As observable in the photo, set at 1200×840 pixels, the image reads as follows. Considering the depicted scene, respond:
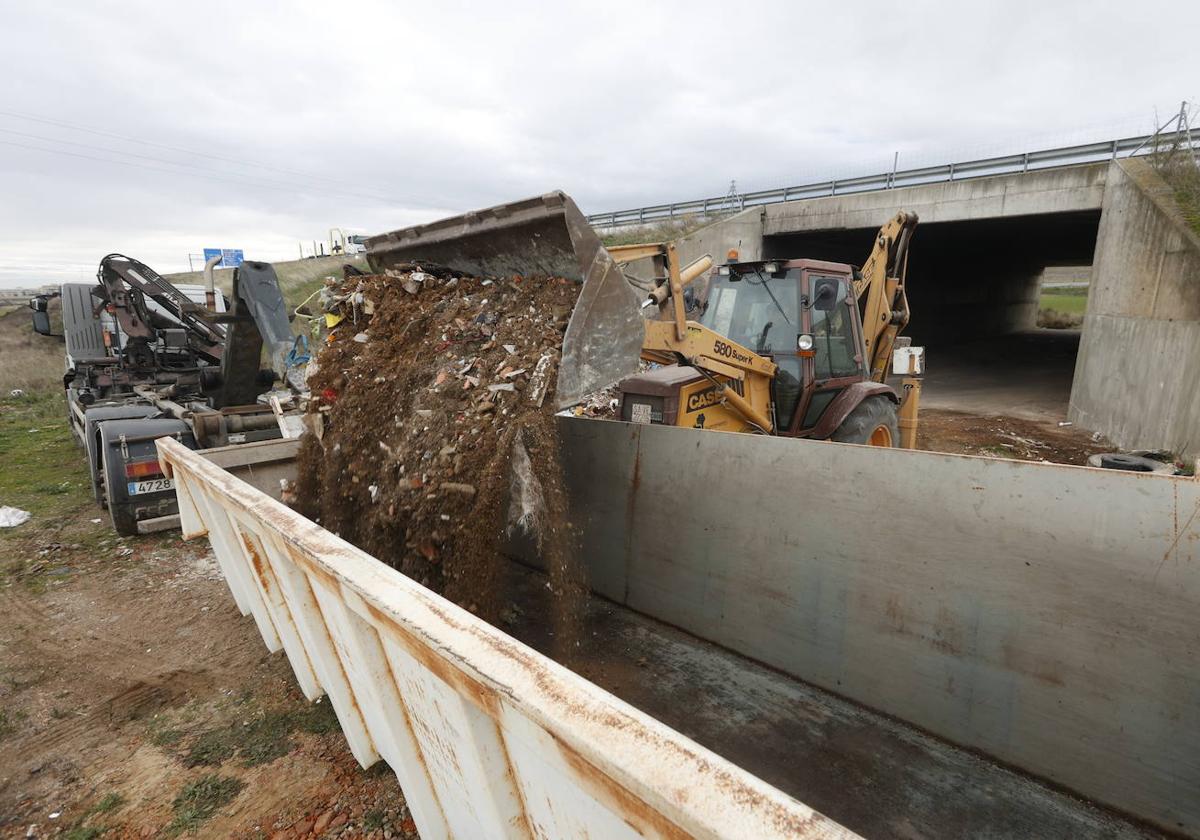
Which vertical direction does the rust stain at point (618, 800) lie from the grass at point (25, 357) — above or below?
above

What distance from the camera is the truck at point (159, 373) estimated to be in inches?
196

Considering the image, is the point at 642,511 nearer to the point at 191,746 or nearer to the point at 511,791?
the point at 511,791

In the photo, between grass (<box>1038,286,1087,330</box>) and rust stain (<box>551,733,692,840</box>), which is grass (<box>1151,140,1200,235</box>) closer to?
rust stain (<box>551,733,692,840</box>)

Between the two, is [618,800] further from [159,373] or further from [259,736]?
[159,373]

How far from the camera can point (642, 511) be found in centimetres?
350

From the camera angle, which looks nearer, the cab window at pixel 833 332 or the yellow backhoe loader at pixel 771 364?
the yellow backhoe loader at pixel 771 364

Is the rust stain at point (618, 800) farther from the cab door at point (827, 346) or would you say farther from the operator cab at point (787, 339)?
the cab door at point (827, 346)

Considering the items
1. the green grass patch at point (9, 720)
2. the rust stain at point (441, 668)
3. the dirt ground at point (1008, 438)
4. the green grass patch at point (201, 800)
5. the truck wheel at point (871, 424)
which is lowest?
the green grass patch at point (9, 720)

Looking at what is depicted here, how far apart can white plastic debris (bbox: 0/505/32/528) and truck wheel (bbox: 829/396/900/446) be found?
23.2ft

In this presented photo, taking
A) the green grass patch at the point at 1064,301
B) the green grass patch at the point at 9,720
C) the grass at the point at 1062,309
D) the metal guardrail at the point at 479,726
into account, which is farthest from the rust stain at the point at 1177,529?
the green grass patch at the point at 1064,301

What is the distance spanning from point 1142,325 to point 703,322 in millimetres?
7355

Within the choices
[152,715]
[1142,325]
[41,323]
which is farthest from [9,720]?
[1142,325]

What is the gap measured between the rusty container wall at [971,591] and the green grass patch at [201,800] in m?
2.13

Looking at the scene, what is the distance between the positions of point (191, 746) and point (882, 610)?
2983mm
